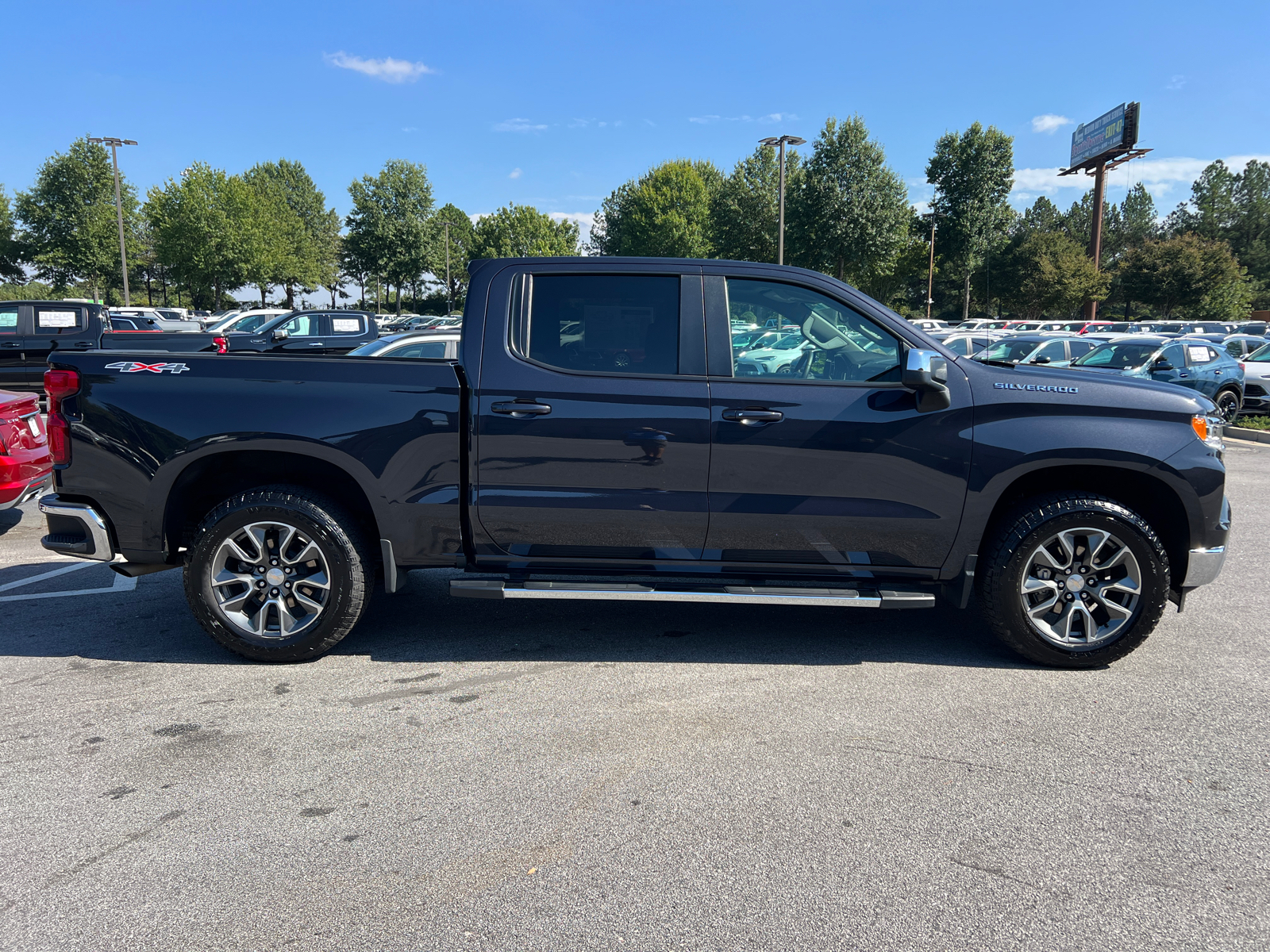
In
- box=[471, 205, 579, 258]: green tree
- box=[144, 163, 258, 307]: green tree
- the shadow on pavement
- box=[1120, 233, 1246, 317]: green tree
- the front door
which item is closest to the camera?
the shadow on pavement

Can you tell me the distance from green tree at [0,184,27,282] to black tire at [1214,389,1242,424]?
233 feet

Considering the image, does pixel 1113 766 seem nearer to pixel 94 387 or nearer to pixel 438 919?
pixel 438 919

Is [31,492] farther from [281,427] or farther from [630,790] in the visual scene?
[630,790]

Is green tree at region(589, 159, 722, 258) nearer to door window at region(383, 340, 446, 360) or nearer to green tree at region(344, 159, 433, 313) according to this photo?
green tree at region(344, 159, 433, 313)

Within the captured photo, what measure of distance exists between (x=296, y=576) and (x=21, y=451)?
4233mm

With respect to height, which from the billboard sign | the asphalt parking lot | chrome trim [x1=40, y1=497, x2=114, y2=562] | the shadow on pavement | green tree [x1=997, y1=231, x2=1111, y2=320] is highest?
the billboard sign

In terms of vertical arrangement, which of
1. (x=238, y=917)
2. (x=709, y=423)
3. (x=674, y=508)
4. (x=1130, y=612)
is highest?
(x=709, y=423)

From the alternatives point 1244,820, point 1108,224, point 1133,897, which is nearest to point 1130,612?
point 1244,820

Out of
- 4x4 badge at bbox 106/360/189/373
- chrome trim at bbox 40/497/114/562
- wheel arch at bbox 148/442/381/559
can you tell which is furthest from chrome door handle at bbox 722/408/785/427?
chrome trim at bbox 40/497/114/562

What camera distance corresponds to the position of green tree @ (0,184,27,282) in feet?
198

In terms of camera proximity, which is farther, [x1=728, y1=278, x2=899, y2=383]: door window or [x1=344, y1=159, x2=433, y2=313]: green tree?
[x1=344, y1=159, x2=433, y2=313]: green tree

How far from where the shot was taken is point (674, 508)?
4.22m

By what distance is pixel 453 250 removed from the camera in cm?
7525

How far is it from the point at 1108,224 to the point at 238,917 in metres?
114
